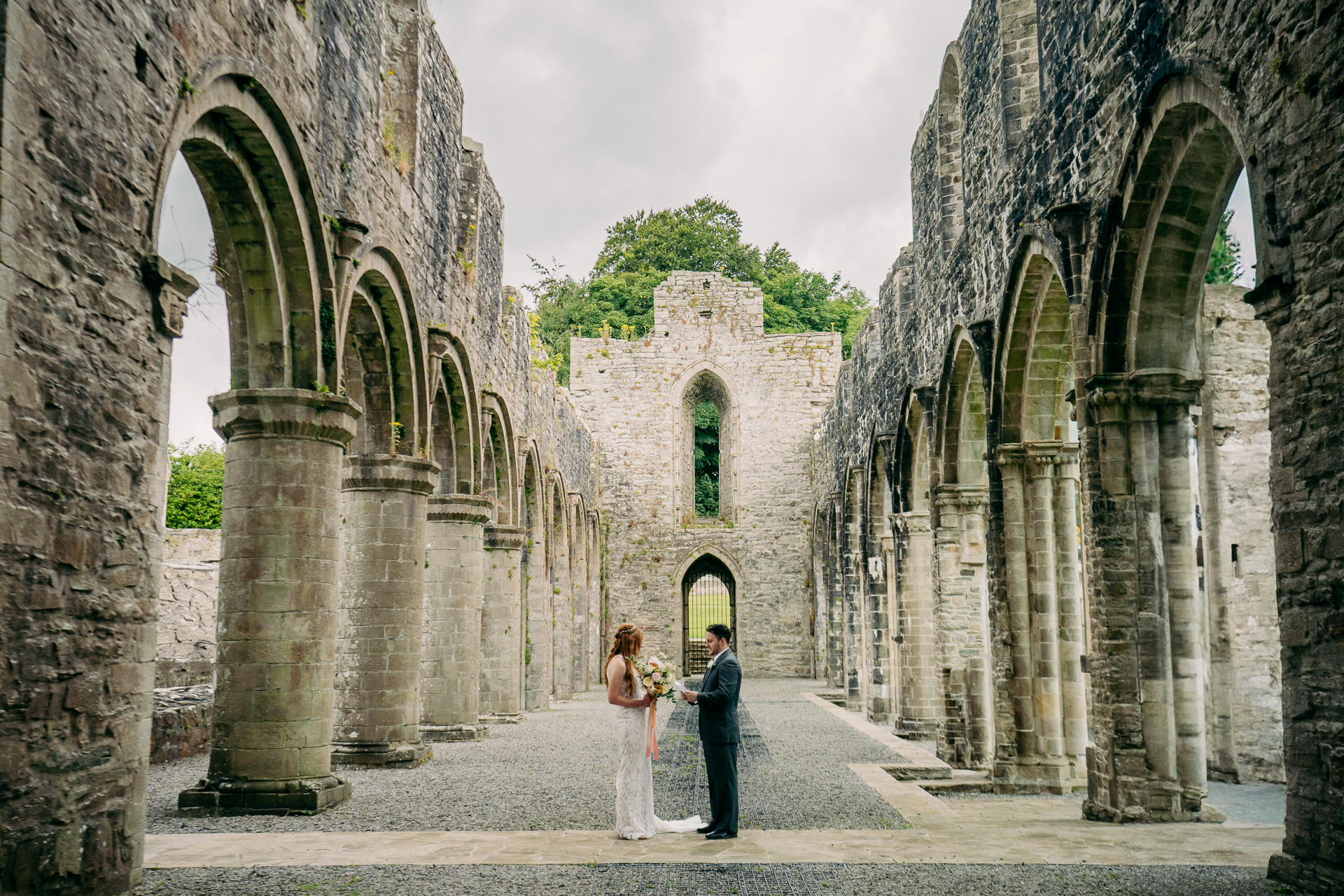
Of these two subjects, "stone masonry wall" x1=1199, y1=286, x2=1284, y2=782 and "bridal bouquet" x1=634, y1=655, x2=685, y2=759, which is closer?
"bridal bouquet" x1=634, y1=655, x2=685, y2=759

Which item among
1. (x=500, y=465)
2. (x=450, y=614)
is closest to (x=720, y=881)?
(x=450, y=614)

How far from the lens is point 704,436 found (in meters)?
37.1

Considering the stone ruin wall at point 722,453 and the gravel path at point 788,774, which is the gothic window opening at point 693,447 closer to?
the stone ruin wall at point 722,453

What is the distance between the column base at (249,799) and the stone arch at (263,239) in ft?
9.39

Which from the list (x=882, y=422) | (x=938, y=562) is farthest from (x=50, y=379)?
(x=882, y=422)

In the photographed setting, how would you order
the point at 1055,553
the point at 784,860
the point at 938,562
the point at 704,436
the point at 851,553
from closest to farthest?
the point at 784,860 < the point at 1055,553 < the point at 938,562 < the point at 851,553 < the point at 704,436

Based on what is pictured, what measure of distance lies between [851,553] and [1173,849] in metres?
14.7

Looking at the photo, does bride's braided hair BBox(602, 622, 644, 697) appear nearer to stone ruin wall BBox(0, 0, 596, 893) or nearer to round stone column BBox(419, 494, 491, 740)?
stone ruin wall BBox(0, 0, 596, 893)

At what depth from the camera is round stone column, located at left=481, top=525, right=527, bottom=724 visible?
1688cm

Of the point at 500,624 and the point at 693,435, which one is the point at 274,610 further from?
the point at 693,435

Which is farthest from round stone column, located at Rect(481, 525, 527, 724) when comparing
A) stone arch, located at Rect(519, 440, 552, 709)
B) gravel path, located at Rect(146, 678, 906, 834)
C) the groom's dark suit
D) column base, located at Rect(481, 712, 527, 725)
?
the groom's dark suit

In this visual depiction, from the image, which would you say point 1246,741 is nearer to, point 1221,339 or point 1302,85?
point 1221,339

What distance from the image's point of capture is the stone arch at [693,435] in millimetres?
32062

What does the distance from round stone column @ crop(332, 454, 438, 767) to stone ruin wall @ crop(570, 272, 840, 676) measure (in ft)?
62.7
